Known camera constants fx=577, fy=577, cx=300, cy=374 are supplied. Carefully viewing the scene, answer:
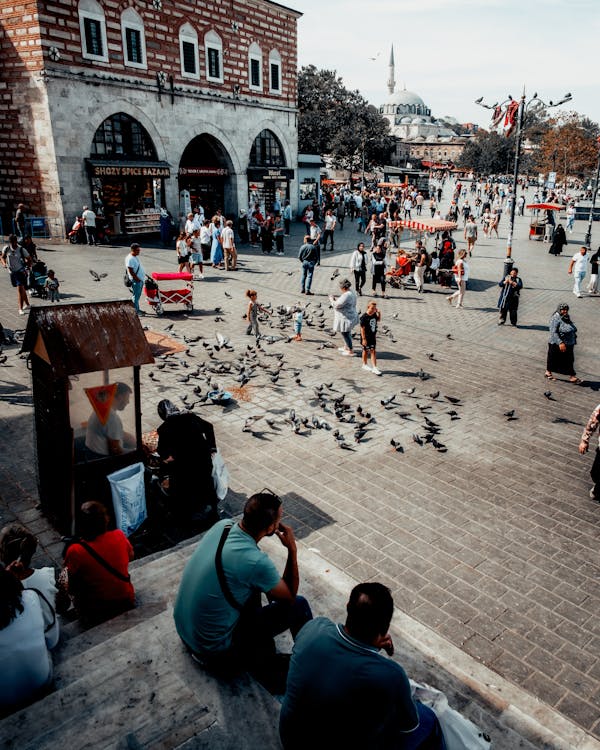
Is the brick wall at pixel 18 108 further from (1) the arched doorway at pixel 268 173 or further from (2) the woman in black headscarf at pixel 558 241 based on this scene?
(2) the woman in black headscarf at pixel 558 241

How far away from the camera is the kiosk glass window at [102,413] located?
5828 mm

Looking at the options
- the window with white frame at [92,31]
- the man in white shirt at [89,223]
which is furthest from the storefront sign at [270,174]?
the man in white shirt at [89,223]

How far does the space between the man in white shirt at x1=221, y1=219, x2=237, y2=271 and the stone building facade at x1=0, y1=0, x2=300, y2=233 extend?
26.2 ft

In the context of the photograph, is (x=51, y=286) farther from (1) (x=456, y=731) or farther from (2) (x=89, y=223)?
(1) (x=456, y=731)

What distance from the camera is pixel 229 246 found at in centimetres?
2083

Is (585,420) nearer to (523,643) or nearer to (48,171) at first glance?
(523,643)

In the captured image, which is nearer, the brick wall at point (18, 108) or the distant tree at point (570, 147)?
the brick wall at point (18, 108)

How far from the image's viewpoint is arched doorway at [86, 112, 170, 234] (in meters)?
25.6

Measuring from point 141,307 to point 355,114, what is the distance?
51934mm

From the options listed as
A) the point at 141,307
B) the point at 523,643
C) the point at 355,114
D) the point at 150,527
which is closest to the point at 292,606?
the point at 523,643

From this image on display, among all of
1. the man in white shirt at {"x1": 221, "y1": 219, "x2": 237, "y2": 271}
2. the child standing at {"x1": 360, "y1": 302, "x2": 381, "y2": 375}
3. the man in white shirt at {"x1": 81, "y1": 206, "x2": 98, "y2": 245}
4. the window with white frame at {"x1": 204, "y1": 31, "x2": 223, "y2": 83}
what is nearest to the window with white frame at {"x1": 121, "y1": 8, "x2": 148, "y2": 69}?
the window with white frame at {"x1": 204, "y1": 31, "x2": 223, "y2": 83}

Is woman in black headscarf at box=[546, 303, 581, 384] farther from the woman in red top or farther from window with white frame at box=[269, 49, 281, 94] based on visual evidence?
window with white frame at box=[269, 49, 281, 94]

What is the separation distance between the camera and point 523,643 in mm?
5016

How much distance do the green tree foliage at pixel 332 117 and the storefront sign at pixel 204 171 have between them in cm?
3115
